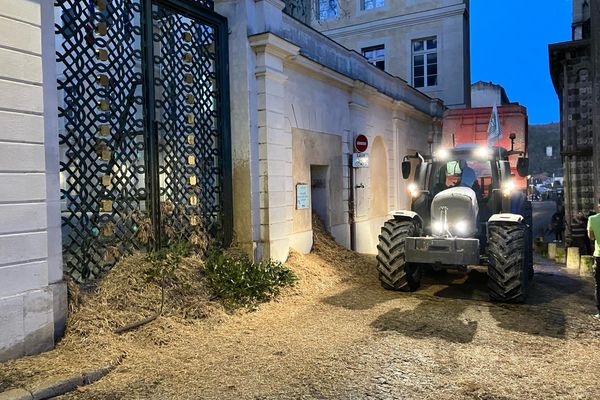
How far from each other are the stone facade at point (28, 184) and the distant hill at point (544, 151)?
6602 cm

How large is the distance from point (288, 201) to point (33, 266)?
4505 millimetres

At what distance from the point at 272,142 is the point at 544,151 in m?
77.4

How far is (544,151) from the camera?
75250mm

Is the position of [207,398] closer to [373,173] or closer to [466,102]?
[373,173]

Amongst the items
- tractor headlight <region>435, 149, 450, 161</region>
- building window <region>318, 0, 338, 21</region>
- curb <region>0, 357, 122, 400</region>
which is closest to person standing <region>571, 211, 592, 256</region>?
tractor headlight <region>435, 149, 450, 161</region>

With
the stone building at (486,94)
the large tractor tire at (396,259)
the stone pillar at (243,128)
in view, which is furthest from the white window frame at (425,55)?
the stone building at (486,94)

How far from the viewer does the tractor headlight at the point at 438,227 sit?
7.28 metres

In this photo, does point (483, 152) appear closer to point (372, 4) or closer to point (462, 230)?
point (462, 230)

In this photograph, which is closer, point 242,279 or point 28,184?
point 28,184

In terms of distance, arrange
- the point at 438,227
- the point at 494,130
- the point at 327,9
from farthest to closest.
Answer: the point at 327,9 < the point at 494,130 < the point at 438,227

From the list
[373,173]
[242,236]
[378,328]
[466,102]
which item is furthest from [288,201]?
[466,102]

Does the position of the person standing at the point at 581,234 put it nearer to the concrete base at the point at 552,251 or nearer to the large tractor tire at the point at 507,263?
the concrete base at the point at 552,251

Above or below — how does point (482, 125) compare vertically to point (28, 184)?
above

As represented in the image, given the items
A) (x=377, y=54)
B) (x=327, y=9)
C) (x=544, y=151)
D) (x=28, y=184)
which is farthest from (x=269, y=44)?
(x=544, y=151)
